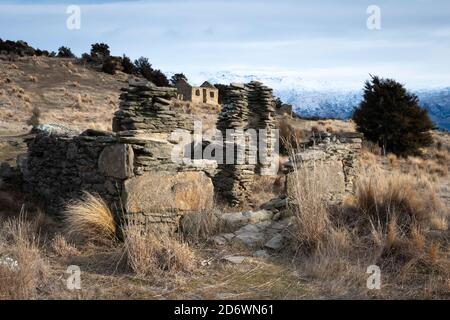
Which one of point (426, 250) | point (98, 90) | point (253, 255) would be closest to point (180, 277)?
point (253, 255)

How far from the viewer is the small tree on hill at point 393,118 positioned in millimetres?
22609

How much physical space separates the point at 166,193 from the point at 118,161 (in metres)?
0.79

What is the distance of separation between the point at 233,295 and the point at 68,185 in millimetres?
5697

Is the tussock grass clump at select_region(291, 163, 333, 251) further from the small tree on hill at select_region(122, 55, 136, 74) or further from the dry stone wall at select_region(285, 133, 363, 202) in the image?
the small tree on hill at select_region(122, 55, 136, 74)

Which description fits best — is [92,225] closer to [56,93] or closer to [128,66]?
[56,93]

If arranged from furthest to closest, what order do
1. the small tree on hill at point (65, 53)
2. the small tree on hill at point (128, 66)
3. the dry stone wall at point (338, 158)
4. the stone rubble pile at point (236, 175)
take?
the small tree on hill at point (65, 53) < the small tree on hill at point (128, 66) < the stone rubble pile at point (236, 175) < the dry stone wall at point (338, 158)

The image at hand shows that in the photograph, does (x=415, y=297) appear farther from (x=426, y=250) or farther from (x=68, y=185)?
(x=68, y=185)

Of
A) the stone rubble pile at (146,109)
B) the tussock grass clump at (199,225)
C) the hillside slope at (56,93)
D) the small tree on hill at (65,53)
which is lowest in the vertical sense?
the tussock grass clump at (199,225)

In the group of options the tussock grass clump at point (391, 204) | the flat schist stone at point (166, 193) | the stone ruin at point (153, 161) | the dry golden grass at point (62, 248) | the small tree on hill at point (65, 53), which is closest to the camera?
the dry golden grass at point (62, 248)

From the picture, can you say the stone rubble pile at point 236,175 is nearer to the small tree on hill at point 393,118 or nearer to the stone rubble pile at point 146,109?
the stone rubble pile at point 146,109

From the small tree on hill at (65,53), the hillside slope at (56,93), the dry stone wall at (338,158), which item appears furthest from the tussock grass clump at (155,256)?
the small tree on hill at (65,53)

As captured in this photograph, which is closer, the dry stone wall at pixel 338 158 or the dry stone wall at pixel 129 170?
the dry stone wall at pixel 129 170

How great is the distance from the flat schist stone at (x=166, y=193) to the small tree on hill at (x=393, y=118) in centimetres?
1815
